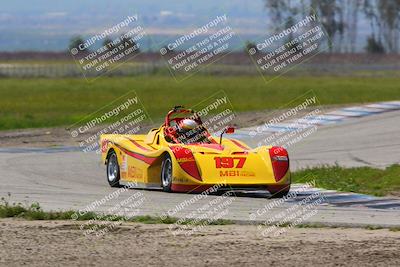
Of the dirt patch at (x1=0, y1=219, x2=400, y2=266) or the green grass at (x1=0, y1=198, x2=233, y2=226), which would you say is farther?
the green grass at (x1=0, y1=198, x2=233, y2=226)

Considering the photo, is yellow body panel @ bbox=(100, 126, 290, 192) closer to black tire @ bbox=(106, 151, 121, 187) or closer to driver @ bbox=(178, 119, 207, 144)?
driver @ bbox=(178, 119, 207, 144)

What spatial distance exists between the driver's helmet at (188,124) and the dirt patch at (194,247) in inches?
229

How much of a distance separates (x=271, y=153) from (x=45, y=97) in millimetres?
36963

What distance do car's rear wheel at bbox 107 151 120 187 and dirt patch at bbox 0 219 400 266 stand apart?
6671 millimetres

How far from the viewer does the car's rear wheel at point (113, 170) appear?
21.2 metres

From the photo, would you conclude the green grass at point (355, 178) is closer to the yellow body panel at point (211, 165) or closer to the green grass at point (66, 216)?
the yellow body panel at point (211, 165)

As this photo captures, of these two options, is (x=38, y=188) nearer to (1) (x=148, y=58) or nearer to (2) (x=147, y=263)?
(2) (x=147, y=263)

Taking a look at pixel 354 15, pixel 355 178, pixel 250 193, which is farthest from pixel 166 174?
pixel 354 15

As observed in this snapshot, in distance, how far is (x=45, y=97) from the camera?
5484 centimetres

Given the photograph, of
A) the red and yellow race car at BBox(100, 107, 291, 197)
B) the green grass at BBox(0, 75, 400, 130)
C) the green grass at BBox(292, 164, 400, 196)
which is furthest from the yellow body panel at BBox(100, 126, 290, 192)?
the green grass at BBox(0, 75, 400, 130)

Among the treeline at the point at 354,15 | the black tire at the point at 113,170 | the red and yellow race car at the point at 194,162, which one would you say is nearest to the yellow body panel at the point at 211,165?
the red and yellow race car at the point at 194,162

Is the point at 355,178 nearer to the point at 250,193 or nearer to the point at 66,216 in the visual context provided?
the point at 250,193

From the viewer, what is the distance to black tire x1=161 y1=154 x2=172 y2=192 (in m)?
19.5

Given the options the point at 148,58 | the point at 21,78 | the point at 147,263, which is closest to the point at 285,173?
the point at 147,263
